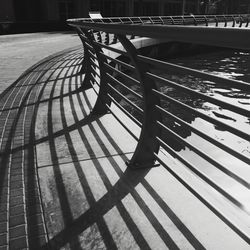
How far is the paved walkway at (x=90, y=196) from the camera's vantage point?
2625 mm

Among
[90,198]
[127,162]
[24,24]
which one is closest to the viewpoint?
[90,198]

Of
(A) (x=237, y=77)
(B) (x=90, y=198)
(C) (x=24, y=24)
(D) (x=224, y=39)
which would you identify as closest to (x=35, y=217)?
(B) (x=90, y=198)

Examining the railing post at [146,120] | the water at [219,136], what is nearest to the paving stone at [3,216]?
the railing post at [146,120]

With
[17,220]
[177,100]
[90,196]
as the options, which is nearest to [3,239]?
[17,220]

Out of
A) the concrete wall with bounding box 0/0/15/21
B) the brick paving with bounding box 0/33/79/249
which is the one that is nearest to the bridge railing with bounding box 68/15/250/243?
the brick paving with bounding box 0/33/79/249

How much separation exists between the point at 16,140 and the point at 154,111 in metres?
2.17

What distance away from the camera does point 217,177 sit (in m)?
4.94

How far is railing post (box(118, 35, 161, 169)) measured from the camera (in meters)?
3.05

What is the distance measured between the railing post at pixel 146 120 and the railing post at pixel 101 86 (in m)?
1.47

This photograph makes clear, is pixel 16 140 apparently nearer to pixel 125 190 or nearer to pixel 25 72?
pixel 125 190

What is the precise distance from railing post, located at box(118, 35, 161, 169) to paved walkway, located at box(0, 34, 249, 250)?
14cm

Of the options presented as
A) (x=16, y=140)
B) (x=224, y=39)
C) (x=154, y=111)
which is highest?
(x=224, y=39)

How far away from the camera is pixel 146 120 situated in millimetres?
3340

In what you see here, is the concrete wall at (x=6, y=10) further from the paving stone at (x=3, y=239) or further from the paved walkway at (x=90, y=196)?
the paving stone at (x=3, y=239)
